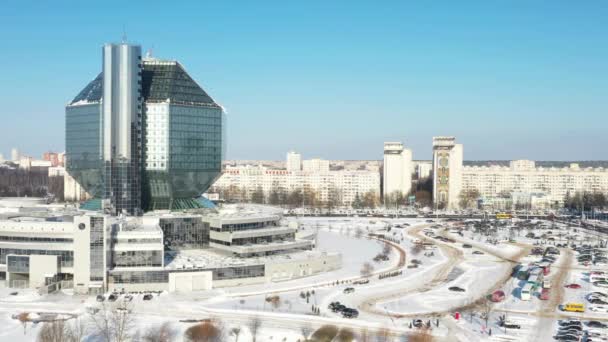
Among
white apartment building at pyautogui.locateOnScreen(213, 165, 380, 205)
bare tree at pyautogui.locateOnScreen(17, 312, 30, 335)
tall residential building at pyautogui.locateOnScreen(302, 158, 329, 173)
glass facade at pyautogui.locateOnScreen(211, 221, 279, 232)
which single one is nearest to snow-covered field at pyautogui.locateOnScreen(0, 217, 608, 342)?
bare tree at pyautogui.locateOnScreen(17, 312, 30, 335)

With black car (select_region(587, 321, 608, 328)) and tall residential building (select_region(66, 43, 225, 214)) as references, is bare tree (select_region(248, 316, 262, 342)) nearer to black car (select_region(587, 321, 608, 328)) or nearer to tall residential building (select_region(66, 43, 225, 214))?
black car (select_region(587, 321, 608, 328))

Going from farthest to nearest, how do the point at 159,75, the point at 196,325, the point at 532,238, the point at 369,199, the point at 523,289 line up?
the point at 369,199 < the point at 532,238 < the point at 159,75 < the point at 523,289 < the point at 196,325

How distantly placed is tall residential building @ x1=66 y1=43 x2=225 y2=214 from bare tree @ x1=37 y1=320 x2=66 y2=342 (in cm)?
1966

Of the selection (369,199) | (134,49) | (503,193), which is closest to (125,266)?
(134,49)

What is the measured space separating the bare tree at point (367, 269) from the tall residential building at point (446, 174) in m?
61.5

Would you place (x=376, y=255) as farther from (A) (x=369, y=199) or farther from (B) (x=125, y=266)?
(A) (x=369, y=199)

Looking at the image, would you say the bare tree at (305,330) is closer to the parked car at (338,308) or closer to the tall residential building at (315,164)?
the parked car at (338,308)

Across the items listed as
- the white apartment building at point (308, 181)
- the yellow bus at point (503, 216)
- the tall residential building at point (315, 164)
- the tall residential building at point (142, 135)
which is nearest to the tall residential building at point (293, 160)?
the tall residential building at point (315, 164)

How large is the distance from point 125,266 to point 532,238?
4231cm

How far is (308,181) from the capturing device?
124 metres

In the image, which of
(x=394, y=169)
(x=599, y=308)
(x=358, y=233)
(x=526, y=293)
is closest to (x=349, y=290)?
(x=526, y=293)

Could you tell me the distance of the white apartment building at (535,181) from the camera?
116m

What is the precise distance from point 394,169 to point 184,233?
72242 millimetres

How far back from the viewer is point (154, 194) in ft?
160
